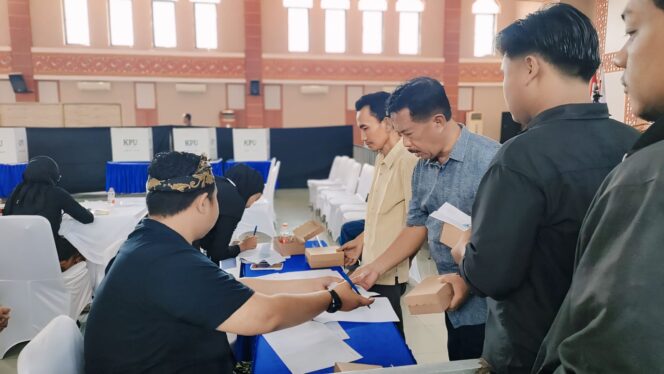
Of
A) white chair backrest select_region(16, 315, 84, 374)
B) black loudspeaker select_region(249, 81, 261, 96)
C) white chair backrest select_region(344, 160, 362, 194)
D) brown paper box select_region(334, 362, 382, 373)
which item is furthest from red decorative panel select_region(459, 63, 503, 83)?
white chair backrest select_region(16, 315, 84, 374)

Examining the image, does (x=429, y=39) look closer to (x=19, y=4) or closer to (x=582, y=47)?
(x=19, y=4)

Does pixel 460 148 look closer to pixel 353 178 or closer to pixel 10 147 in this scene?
pixel 353 178

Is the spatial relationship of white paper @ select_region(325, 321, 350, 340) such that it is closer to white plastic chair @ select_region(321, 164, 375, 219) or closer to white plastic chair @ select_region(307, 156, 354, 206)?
white plastic chair @ select_region(321, 164, 375, 219)

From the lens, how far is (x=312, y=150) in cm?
975

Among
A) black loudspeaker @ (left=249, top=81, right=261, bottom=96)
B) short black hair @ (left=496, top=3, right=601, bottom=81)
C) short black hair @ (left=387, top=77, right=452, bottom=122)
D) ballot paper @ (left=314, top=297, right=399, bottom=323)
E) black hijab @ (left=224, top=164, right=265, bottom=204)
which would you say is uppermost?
black loudspeaker @ (left=249, top=81, right=261, bottom=96)

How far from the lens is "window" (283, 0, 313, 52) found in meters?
11.7

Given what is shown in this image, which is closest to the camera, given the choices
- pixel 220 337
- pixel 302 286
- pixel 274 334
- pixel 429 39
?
pixel 220 337

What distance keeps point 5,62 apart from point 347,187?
32.3 feet

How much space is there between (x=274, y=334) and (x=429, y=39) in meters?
12.4

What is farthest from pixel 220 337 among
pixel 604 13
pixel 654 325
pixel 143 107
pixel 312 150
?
pixel 143 107

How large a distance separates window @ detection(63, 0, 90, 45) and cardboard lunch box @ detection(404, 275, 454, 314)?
12.5 m

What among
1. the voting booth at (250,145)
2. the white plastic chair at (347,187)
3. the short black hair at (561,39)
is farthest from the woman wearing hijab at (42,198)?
the voting booth at (250,145)

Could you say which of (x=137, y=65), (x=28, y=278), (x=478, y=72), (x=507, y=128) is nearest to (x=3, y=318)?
(x=28, y=278)

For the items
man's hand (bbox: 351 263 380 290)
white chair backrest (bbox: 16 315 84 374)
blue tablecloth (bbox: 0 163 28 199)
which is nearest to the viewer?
white chair backrest (bbox: 16 315 84 374)
